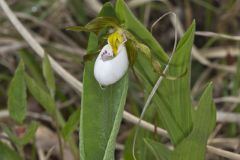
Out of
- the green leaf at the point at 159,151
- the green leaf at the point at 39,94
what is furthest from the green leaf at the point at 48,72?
the green leaf at the point at 159,151

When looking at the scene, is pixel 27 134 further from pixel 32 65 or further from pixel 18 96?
pixel 32 65

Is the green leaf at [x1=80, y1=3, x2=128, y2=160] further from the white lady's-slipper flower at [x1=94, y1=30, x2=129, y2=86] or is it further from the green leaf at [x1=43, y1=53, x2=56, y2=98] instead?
the green leaf at [x1=43, y1=53, x2=56, y2=98]

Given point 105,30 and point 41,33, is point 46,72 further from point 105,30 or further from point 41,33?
point 41,33

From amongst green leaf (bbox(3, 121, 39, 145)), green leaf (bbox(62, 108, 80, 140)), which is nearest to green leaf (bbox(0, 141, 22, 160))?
green leaf (bbox(3, 121, 39, 145))

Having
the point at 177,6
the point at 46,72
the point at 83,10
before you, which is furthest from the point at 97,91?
the point at 177,6

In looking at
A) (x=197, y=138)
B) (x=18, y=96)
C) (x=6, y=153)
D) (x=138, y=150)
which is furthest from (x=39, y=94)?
(x=197, y=138)

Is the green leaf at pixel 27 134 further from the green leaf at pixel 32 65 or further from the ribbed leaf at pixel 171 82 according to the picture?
the green leaf at pixel 32 65

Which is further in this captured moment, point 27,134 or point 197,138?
point 27,134
